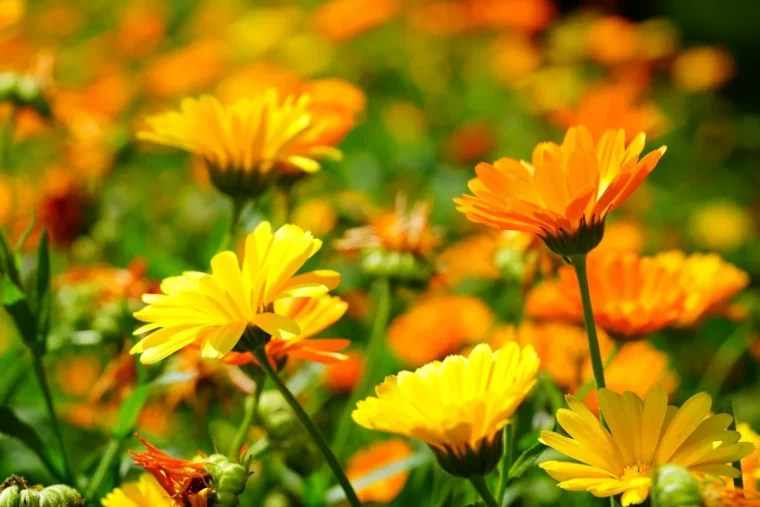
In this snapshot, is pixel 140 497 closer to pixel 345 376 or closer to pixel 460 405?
pixel 460 405

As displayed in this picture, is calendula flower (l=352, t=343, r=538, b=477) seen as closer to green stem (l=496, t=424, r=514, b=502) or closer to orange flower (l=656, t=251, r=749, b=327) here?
green stem (l=496, t=424, r=514, b=502)

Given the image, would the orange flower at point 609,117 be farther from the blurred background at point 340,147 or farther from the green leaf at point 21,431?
the green leaf at point 21,431

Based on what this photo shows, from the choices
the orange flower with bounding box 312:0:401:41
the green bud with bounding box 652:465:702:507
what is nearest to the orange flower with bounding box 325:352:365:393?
the green bud with bounding box 652:465:702:507

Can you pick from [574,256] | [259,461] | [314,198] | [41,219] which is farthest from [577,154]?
[314,198]

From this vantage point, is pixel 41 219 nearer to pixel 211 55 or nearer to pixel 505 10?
pixel 211 55

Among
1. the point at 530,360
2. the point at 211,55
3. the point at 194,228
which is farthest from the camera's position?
the point at 211,55

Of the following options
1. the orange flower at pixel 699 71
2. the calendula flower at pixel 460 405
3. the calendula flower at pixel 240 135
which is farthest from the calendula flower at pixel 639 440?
the orange flower at pixel 699 71

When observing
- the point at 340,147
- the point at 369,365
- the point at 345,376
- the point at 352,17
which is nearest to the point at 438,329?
the point at 345,376
